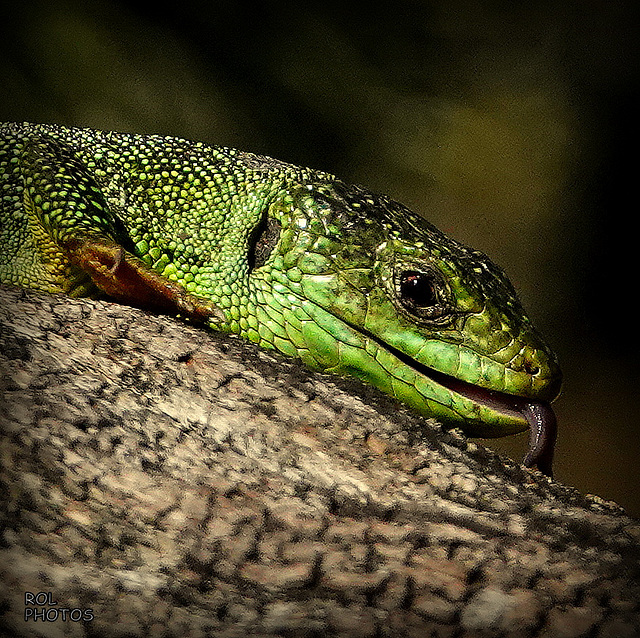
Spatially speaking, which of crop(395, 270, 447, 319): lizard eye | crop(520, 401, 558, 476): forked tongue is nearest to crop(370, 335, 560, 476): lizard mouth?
crop(520, 401, 558, 476): forked tongue

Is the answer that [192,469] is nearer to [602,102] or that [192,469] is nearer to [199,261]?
[199,261]

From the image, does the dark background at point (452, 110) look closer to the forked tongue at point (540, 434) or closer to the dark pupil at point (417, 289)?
the dark pupil at point (417, 289)

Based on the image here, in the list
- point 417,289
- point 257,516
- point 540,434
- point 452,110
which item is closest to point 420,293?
point 417,289

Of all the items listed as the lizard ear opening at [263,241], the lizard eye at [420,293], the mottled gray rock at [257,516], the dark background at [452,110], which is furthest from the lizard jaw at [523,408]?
the dark background at [452,110]

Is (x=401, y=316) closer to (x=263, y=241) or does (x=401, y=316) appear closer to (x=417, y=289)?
(x=417, y=289)

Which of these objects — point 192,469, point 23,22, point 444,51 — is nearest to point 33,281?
point 192,469

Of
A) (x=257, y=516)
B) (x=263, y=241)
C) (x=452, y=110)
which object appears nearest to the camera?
(x=257, y=516)

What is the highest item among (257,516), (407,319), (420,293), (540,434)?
(420,293)
